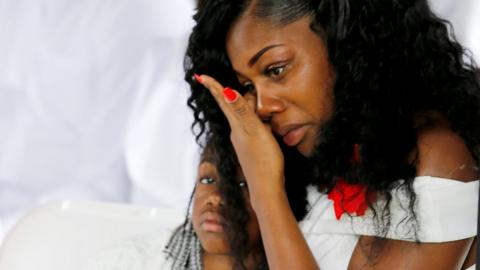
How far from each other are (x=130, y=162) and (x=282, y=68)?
0.86 m

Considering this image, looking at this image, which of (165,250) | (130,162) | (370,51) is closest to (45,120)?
(130,162)

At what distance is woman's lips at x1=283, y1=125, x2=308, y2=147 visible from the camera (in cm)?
102

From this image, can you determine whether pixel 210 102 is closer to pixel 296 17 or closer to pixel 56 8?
pixel 296 17

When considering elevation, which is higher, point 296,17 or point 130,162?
point 130,162

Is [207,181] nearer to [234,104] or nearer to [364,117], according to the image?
[234,104]

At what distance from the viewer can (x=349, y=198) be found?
1045mm

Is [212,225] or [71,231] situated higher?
[71,231]

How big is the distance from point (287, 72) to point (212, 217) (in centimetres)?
32

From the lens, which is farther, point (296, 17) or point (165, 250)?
point (165, 250)

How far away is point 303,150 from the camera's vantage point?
1052mm

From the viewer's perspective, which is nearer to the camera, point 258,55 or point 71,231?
point 258,55

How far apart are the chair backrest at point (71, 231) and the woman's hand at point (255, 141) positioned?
0.40 metres

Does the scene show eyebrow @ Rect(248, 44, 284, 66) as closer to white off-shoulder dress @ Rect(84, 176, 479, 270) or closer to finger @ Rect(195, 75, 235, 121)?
finger @ Rect(195, 75, 235, 121)

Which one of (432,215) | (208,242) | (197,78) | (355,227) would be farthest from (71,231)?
(432,215)
